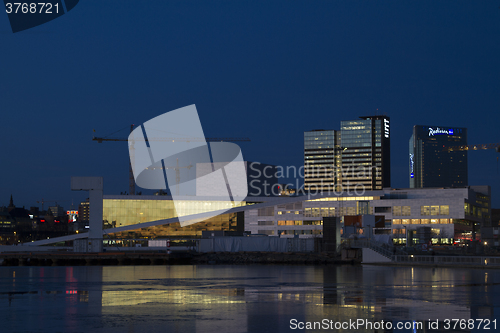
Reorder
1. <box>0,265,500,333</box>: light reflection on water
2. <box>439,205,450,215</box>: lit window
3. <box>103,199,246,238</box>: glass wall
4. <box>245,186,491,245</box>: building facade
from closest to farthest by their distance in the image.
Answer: <box>0,265,500,333</box>: light reflection on water < <box>103,199,246,238</box>: glass wall < <box>245,186,491,245</box>: building facade < <box>439,205,450,215</box>: lit window

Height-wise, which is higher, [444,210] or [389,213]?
[444,210]

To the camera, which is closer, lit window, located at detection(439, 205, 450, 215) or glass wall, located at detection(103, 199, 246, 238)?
glass wall, located at detection(103, 199, 246, 238)

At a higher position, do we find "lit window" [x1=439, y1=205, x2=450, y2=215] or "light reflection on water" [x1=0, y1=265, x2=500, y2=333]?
"lit window" [x1=439, y1=205, x2=450, y2=215]

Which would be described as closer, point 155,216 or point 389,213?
point 155,216

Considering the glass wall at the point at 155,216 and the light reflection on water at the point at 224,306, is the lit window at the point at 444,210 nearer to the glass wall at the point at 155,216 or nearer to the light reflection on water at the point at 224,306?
the glass wall at the point at 155,216

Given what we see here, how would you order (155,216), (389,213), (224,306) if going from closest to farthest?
(224,306), (155,216), (389,213)

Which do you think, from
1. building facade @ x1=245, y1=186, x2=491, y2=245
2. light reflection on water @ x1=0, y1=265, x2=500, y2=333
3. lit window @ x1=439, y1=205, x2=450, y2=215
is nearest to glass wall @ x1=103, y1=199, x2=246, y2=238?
building facade @ x1=245, y1=186, x2=491, y2=245

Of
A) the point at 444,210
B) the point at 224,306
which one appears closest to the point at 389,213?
the point at 444,210

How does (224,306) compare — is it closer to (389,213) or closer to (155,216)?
(155,216)

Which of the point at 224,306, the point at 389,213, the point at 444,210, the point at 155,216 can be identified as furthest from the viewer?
the point at 389,213

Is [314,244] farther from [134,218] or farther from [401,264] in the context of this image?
[134,218]

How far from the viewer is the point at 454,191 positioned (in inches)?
6334

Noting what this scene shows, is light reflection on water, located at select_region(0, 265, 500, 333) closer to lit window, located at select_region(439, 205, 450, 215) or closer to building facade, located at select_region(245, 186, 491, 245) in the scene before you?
building facade, located at select_region(245, 186, 491, 245)

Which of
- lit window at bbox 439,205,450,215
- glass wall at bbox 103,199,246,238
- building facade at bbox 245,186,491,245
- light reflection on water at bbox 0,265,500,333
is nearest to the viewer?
light reflection on water at bbox 0,265,500,333
